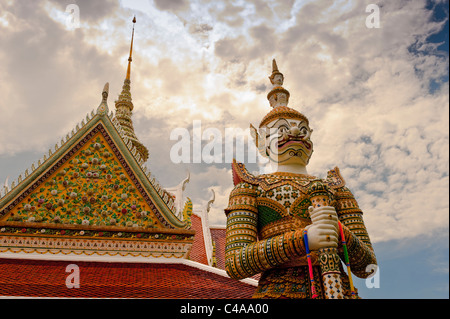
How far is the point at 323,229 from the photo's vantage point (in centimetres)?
354

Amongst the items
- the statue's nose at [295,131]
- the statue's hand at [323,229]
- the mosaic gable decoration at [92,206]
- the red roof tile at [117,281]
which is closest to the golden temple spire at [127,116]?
the mosaic gable decoration at [92,206]

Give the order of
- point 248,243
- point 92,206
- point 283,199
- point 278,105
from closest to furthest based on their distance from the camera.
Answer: point 248,243
point 283,199
point 278,105
point 92,206

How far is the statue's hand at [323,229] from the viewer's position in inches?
138

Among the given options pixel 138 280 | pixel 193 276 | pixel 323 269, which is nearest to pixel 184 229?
pixel 193 276

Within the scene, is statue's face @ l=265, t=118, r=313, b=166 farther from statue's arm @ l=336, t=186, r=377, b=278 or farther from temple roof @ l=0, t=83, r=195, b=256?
temple roof @ l=0, t=83, r=195, b=256

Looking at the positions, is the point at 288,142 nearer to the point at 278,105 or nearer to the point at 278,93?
the point at 278,105

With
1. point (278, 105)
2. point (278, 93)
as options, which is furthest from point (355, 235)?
point (278, 93)

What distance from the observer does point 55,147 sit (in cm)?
717

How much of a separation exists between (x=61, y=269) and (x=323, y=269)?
4376 millimetres

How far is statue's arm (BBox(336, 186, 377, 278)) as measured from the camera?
156 inches

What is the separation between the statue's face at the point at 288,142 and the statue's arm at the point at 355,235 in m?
0.80

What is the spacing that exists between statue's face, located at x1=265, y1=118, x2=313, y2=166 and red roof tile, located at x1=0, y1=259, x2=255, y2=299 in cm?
223

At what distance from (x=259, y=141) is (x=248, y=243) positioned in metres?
2.10
